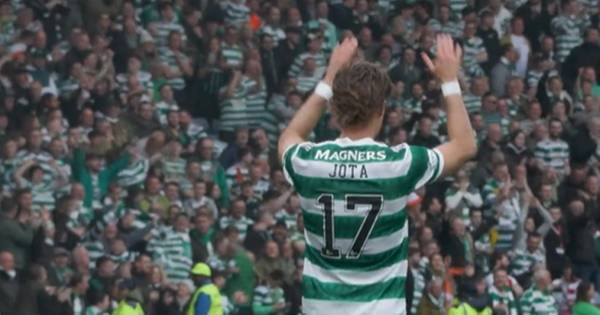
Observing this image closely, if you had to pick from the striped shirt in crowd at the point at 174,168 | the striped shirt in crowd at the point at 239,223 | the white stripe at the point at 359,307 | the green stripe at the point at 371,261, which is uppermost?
the green stripe at the point at 371,261

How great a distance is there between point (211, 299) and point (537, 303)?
3720 millimetres

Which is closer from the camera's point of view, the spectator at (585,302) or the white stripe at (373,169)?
the white stripe at (373,169)

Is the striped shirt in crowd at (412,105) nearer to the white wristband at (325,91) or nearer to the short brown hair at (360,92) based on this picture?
the white wristband at (325,91)

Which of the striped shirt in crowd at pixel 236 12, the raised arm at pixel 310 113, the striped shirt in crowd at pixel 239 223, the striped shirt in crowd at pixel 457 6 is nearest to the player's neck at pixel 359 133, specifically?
the raised arm at pixel 310 113

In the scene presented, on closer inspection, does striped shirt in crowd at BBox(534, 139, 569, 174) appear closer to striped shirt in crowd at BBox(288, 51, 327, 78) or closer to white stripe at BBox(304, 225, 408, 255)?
striped shirt in crowd at BBox(288, 51, 327, 78)

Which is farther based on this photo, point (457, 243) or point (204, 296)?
point (457, 243)

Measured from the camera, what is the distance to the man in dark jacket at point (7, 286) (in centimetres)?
1739

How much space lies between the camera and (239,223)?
19.4 meters

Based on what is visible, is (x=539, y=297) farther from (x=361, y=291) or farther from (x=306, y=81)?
(x=361, y=291)

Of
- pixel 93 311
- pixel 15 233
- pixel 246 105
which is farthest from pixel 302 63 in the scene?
pixel 93 311

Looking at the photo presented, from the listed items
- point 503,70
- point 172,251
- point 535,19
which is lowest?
point 172,251

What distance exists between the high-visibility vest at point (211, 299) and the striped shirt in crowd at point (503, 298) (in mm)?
3054

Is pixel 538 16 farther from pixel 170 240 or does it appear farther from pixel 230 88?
pixel 170 240

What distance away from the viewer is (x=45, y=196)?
1869cm
